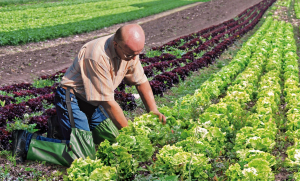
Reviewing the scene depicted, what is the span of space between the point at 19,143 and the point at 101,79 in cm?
155

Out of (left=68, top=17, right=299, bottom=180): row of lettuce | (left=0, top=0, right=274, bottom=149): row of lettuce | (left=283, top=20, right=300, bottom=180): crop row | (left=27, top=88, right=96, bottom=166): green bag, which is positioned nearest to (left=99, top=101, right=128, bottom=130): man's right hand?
(left=68, top=17, right=299, bottom=180): row of lettuce

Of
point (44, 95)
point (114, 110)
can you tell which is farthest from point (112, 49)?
point (44, 95)

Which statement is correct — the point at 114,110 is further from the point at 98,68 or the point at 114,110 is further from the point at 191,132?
the point at 191,132

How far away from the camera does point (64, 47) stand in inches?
508

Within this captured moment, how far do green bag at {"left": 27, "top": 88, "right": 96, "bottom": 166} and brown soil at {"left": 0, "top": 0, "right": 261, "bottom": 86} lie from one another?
5726mm

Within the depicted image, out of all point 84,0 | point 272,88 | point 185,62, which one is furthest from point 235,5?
point 272,88

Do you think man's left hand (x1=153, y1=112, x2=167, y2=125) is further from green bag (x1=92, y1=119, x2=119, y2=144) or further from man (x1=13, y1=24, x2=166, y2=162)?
green bag (x1=92, y1=119, x2=119, y2=144)

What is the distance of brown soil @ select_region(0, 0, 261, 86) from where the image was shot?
32.4 feet

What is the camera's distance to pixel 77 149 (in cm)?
352

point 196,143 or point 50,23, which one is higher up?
point 50,23

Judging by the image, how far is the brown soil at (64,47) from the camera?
986cm

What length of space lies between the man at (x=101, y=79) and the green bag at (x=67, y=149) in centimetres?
8

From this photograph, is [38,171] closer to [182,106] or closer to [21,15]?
[182,106]

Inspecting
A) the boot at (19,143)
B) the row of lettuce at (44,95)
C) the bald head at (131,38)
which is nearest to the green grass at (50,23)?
the row of lettuce at (44,95)
